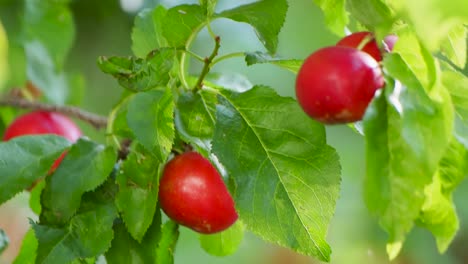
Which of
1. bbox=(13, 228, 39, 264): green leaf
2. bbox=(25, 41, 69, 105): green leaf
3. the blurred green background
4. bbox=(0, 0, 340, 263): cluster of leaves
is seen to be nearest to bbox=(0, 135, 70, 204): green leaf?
bbox=(0, 0, 340, 263): cluster of leaves

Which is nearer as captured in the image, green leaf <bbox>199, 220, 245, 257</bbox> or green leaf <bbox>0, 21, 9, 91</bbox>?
green leaf <bbox>199, 220, 245, 257</bbox>

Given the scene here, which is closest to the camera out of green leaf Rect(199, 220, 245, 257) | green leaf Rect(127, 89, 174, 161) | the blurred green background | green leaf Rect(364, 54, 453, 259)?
green leaf Rect(364, 54, 453, 259)

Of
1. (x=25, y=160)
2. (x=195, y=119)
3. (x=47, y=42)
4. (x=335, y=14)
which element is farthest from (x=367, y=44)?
(x=47, y=42)

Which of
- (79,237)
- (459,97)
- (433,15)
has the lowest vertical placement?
(79,237)

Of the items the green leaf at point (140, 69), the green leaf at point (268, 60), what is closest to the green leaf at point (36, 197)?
the green leaf at point (140, 69)

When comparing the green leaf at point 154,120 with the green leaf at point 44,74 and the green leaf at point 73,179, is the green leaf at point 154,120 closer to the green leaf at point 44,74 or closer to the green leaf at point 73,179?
the green leaf at point 73,179

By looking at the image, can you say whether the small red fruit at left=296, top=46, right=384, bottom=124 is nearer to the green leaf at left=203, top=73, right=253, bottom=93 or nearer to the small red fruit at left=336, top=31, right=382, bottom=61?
the small red fruit at left=336, top=31, right=382, bottom=61

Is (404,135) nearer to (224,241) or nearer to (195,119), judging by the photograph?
(195,119)
